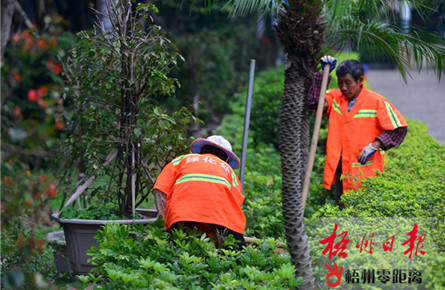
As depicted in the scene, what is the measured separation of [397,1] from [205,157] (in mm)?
3008

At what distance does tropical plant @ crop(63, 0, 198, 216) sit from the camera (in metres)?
4.76

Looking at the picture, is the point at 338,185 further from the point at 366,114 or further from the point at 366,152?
the point at 366,114

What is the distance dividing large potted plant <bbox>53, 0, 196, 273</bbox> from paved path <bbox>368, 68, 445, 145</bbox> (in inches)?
246

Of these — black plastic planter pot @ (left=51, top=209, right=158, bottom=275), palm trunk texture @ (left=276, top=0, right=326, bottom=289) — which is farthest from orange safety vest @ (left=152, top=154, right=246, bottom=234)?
palm trunk texture @ (left=276, top=0, right=326, bottom=289)

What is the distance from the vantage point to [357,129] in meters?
5.41

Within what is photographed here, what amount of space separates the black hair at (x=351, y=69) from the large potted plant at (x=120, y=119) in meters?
1.57

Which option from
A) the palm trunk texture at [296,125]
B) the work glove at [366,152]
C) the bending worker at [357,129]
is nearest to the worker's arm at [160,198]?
the palm trunk texture at [296,125]

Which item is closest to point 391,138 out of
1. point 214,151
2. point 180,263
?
point 214,151

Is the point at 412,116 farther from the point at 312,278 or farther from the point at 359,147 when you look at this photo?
the point at 312,278

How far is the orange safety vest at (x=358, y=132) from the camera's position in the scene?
210 inches

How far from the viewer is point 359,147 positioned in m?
5.40

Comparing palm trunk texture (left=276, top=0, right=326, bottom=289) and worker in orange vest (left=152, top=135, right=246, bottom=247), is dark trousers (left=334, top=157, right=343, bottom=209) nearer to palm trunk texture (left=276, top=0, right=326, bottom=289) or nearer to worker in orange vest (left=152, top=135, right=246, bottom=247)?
worker in orange vest (left=152, top=135, right=246, bottom=247)

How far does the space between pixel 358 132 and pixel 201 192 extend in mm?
1990

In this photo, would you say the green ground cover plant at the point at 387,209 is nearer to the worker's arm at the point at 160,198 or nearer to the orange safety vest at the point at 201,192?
the orange safety vest at the point at 201,192
